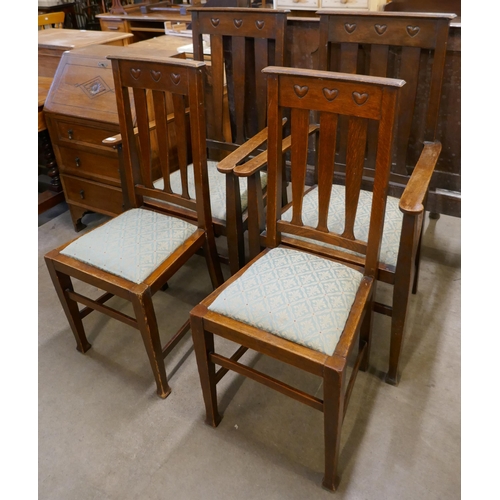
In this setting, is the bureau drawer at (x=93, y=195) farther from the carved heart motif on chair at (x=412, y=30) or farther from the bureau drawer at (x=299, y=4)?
the bureau drawer at (x=299, y=4)

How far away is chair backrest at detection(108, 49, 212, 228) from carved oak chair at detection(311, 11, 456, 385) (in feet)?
1.83

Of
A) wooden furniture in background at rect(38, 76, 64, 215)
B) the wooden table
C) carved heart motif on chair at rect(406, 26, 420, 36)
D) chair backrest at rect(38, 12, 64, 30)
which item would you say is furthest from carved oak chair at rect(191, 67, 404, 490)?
chair backrest at rect(38, 12, 64, 30)

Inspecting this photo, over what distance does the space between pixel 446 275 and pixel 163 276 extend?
1398 mm

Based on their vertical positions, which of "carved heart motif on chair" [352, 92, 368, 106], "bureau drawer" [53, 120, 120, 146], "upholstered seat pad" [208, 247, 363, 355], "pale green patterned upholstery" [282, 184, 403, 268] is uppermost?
"carved heart motif on chair" [352, 92, 368, 106]

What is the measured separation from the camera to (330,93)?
3.95 ft

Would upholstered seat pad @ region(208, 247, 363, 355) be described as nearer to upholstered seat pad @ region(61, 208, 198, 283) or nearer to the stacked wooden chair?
the stacked wooden chair

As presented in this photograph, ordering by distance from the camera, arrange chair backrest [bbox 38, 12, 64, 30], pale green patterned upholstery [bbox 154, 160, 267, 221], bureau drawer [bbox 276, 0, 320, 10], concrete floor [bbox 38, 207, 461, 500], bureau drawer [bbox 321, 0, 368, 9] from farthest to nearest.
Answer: chair backrest [bbox 38, 12, 64, 30], bureau drawer [bbox 276, 0, 320, 10], bureau drawer [bbox 321, 0, 368, 9], pale green patterned upholstery [bbox 154, 160, 267, 221], concrete floor [bbox 38, 207, 461, 500]

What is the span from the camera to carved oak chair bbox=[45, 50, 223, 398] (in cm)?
147

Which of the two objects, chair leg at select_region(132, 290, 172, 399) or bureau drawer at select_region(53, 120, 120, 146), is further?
bureau drawer at select_region(53, 120, 120, 146)

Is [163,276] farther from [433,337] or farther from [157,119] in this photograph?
[433,337]

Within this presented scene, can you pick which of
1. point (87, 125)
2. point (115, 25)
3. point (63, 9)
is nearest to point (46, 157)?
point (87, 125)

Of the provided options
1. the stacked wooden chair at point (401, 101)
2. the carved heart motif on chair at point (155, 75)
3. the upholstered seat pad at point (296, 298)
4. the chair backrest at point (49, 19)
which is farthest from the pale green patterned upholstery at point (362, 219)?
the chair backrest at point (49, 19)

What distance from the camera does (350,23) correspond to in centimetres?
164

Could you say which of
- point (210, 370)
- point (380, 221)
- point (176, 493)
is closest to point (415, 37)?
point (380, 221)
